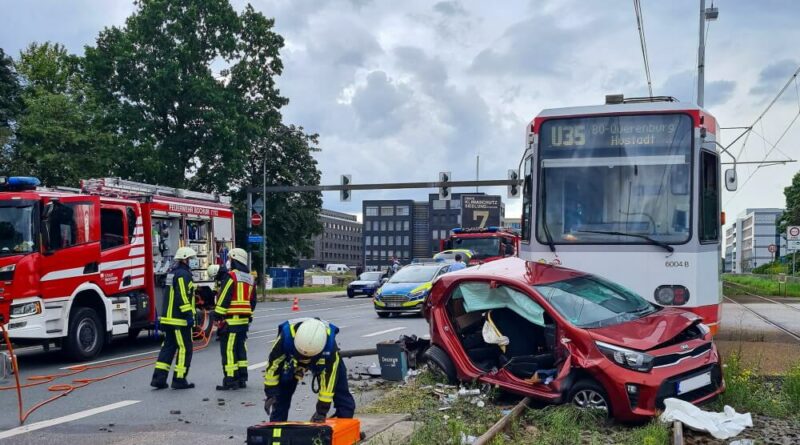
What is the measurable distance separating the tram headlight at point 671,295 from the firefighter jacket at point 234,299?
5157 millimetres

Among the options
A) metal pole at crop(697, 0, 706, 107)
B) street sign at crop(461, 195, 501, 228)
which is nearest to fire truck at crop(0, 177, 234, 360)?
metal pole at crop(697, 0, 706, 107)

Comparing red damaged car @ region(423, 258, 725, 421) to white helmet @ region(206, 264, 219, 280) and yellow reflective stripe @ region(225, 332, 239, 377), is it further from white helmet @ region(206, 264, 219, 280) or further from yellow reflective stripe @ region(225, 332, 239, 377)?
white helmet @ region(206, 264, 219, 280)

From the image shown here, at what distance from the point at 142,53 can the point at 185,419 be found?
1191 inches

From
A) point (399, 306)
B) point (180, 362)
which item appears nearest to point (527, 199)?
point (180, 362)

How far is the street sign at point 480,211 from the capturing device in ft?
268

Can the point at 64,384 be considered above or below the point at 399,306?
above

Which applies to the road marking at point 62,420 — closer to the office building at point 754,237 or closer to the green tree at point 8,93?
the green tree at point 8,93

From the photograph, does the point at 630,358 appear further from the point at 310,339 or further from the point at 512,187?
the point at 512,187

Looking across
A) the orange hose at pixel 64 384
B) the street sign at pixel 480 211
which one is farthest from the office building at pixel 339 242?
the orange hose at pixel 64 384

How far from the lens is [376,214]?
475ft

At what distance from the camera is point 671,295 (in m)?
9.70

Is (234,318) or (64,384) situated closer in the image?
(234,318)

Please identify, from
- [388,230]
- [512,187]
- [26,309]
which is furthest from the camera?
[388,230]

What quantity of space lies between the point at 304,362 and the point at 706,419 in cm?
363
